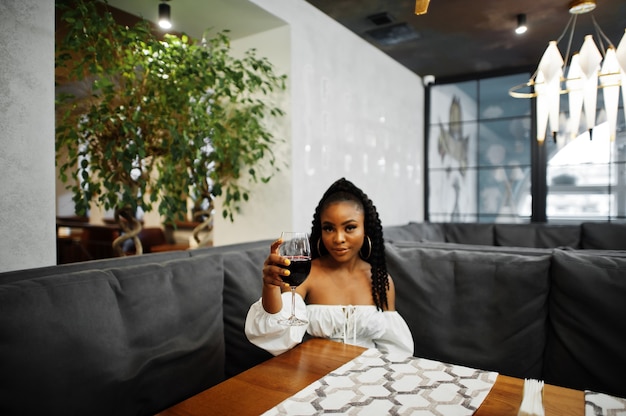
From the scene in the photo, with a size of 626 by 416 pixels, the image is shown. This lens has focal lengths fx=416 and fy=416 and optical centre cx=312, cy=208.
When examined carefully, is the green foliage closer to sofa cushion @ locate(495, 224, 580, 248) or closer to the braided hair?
the braided hair

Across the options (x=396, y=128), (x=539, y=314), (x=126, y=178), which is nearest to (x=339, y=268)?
(x=539, y=314)

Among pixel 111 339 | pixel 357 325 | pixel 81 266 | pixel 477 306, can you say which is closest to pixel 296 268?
pixel 357 325

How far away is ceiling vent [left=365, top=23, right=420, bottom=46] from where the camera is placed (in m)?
3.51

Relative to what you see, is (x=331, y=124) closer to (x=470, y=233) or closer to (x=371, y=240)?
(x=371, y=240)

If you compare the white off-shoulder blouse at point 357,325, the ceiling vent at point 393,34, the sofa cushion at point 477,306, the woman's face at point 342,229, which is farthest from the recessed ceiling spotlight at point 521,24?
the white off-shoulder blouse at point 357,325

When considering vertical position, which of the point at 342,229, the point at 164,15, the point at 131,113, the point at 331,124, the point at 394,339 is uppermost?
the point at 164,15

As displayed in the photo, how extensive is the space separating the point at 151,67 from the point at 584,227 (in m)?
3.96

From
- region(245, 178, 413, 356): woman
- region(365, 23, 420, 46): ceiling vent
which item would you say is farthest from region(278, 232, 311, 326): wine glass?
region(365, 23, 420, 46): ceiling vent

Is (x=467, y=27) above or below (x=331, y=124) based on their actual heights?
above

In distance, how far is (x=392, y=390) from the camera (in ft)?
2.80

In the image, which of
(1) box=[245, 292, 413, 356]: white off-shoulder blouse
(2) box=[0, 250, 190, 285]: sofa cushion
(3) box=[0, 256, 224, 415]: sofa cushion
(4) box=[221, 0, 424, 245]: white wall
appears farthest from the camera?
(4) box=[221, 0, 424, 245]: white wall

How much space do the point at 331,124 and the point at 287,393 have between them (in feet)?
8.73

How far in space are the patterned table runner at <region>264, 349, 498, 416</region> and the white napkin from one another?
0.29 ft

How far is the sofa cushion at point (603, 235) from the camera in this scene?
12.4 feet
